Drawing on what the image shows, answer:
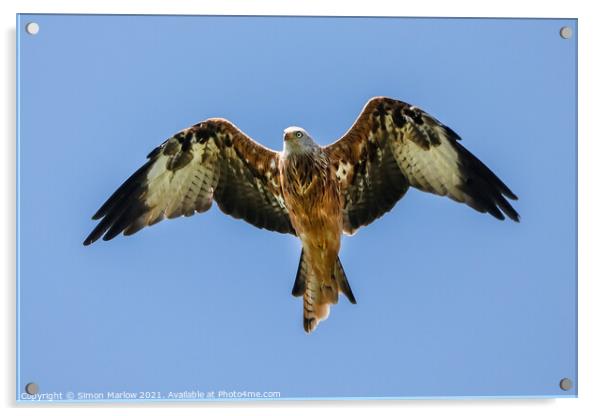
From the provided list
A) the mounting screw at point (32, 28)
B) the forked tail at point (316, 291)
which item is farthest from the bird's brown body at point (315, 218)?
the mounting screw at point (32, 28)

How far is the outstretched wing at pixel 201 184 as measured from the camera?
2514 millimetres

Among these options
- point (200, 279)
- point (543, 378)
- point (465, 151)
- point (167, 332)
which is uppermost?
point (465, 151)

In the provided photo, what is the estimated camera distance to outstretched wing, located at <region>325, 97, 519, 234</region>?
253cm

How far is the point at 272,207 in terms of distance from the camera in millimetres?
2602

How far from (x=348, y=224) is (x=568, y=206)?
2.51 ft

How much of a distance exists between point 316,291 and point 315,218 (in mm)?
256

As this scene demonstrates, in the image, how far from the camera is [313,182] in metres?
2.57

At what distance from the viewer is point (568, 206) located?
257cm

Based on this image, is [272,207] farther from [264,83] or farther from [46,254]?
[46,254]

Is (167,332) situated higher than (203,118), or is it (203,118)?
(203,118)

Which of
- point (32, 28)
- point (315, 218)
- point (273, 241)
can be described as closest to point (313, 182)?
point (315, 218)

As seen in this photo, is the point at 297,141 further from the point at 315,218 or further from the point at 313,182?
the point at 315,218

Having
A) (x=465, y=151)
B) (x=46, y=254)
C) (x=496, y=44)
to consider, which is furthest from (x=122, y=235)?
(x=496, y=44)

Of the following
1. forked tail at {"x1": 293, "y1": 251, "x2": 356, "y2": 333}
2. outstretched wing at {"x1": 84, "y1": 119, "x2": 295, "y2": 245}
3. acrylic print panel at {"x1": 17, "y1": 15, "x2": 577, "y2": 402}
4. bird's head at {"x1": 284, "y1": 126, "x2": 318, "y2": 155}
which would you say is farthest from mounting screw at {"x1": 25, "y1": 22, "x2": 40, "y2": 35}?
forked tail at {"x1": 293, "y1": 251, "x2": 356, "y2": 333}
